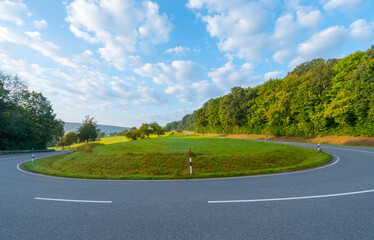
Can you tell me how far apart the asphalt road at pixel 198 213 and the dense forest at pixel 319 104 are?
76.6 ft

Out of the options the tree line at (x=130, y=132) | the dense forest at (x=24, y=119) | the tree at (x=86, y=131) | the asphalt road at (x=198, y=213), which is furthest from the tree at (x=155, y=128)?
the asphalt road at (x=198, y=213)

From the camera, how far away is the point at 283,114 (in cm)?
3272

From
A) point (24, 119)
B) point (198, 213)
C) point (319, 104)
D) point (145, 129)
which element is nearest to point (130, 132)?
point (145, 129)

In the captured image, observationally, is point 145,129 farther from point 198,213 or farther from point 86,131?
point 198,213

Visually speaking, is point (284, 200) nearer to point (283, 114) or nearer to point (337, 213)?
point (337, 213)

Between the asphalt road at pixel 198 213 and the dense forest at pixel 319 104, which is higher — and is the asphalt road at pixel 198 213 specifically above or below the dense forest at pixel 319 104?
below

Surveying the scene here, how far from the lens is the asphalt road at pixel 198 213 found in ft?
10.5

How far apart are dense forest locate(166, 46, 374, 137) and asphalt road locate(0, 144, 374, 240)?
23.4 metres

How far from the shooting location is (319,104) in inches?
1064

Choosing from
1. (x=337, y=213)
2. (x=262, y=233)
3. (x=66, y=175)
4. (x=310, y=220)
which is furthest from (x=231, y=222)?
(x=66, y=175)

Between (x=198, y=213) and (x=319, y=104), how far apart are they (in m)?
33.8

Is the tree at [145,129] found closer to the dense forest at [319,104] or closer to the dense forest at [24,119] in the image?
the dense forest at [24,119]

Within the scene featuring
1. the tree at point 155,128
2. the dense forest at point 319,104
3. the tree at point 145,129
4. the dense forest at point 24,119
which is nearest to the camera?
the dense forest at point 319,104

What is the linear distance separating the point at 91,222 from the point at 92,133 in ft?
137
